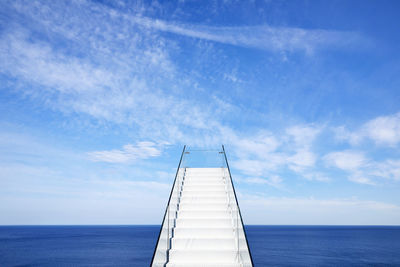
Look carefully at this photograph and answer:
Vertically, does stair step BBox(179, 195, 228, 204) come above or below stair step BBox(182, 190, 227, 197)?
below

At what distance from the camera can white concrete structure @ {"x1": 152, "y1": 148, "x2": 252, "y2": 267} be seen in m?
3.76

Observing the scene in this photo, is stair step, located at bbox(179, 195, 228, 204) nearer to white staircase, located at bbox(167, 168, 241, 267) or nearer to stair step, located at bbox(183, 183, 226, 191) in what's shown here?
white staircase, located at bbox(167, 168, 241, 267)

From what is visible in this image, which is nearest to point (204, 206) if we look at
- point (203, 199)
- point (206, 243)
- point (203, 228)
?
point (203, 199)

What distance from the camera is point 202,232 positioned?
14.3 feet

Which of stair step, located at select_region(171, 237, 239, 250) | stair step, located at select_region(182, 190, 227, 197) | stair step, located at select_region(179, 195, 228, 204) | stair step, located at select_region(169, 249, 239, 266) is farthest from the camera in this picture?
stair step, located at select_region(182, 190, 227, 197)

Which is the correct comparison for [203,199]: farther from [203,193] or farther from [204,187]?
[204,187]

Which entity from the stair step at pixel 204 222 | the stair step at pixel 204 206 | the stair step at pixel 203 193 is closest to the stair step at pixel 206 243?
the stair step at pixel 204 222

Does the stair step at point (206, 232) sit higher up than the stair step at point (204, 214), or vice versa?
the stair step at point (204, 214)

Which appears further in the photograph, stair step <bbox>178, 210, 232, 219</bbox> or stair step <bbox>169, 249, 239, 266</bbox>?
stair step <bbox>178, 210, 232, 219</bbox>

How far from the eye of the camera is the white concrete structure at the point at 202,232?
3.76 meters

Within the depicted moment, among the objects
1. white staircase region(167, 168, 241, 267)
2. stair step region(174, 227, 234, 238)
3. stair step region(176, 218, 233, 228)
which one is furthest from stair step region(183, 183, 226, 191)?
stair step region(174, 227, 234, 238)

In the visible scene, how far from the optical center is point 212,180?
643cm

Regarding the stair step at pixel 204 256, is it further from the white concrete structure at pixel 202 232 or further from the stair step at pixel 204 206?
the stair step at pixel 204 206

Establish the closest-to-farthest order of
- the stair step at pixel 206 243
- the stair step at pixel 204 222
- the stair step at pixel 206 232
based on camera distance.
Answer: the stair step at pixel 206 243 < the stair step at pixel 206 232 < the stair step at pixel 204 222
